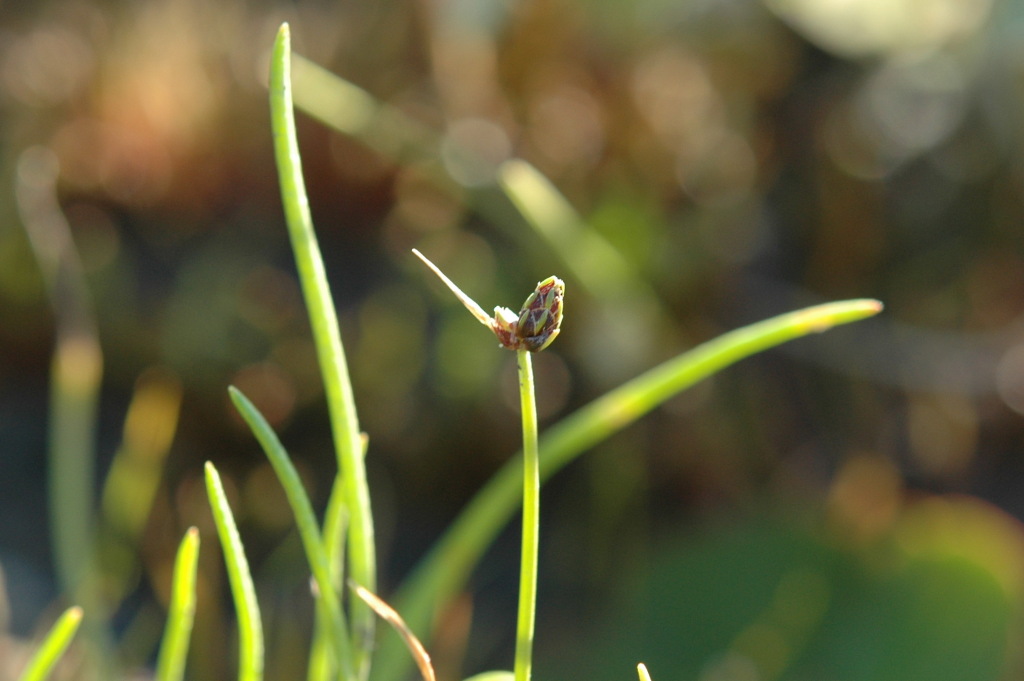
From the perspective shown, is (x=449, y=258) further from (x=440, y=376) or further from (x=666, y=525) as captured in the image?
(x=666, y=525)

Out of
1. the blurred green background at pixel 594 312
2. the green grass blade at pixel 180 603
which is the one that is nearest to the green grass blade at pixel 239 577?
the green grass blade at pixel 180 603

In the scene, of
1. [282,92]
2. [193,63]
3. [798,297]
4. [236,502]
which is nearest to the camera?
[282,92]

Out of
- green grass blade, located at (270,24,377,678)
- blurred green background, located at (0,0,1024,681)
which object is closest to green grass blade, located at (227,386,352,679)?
green grass blade, located at (270,24,377,678)

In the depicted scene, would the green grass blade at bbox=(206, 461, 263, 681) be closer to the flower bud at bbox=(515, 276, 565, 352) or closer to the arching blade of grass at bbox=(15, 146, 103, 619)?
the flower bud at bbox=(515, 276, 565, 352)

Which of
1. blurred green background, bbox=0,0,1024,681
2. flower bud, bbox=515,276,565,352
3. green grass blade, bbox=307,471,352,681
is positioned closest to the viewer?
flower bud, bbox=515,276,565,352

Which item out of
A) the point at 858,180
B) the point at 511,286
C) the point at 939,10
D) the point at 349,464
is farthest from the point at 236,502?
the point at 939,10

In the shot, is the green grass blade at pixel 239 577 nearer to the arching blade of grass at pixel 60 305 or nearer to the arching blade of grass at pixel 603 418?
the arching blade of grass at pixel 603 418
